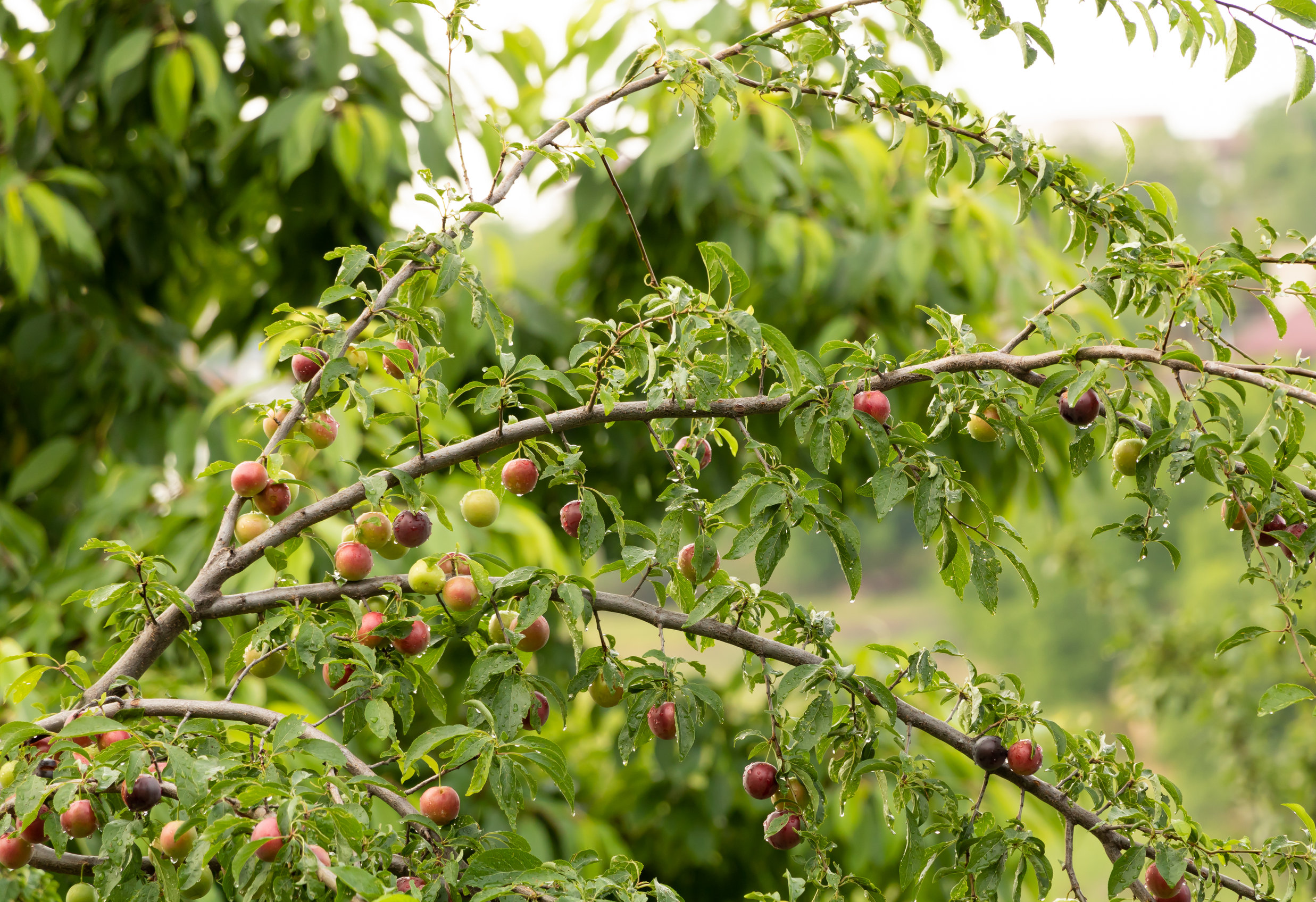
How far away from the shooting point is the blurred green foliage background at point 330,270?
1624 millimetres

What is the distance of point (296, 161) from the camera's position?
1.59 meters

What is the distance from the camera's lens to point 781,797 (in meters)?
0.73

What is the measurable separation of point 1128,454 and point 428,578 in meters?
0.45

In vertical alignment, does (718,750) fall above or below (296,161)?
below

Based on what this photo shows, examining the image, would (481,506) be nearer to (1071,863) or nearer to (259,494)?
(259,494)

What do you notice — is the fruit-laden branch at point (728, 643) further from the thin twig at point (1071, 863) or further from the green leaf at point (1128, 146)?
the green leaf at point (1128, 146)

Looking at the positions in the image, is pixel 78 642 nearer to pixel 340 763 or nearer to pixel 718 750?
pixel 718 750

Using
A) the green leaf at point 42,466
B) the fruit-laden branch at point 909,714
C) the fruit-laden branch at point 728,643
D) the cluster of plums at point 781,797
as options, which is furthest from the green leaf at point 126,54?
the cluster of plums at point 781,797

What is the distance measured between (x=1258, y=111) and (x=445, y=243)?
63.9ft

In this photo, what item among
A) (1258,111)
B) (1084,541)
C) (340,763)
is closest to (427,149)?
(340,763)

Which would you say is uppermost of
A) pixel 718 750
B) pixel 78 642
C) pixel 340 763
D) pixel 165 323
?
pixel 165 323

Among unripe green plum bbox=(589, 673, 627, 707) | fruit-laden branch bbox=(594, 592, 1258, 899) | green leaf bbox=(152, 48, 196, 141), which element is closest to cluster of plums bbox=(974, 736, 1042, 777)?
fruit-laden branch bbox=(594, 592, 1258, 899)

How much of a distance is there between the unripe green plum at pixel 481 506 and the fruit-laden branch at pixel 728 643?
0.22 ft

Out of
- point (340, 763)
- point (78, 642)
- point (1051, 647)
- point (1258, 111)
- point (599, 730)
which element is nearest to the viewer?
point (340, 763)
